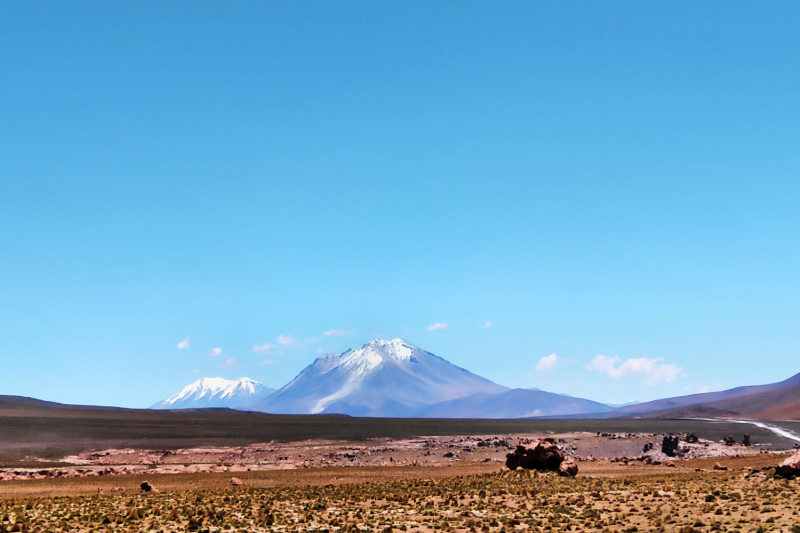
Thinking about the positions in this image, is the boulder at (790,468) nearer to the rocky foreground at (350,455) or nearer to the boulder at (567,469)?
the boulder at (567,469)

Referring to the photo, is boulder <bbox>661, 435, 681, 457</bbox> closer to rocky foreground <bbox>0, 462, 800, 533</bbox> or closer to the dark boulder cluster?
the dark boulder cluster

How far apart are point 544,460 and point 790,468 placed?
16.3m

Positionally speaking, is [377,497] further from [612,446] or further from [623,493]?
[612,446]

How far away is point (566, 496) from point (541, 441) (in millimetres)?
15910

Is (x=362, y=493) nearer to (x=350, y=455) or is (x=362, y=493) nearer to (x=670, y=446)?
(x=350, y=455)

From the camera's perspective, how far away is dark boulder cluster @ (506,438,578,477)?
4506 cm

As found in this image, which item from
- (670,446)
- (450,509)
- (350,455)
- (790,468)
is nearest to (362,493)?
(450,509)

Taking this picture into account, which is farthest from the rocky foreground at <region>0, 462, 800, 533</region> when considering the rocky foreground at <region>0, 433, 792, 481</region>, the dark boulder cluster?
the rocky foreground at <region>0, 433, 792, 481</region>

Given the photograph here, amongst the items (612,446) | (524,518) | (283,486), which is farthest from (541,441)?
(612,446)

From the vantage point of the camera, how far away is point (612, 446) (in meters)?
86.1

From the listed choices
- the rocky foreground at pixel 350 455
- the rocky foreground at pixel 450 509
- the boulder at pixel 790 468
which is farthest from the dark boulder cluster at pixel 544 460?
the boulder at pixel 790 468

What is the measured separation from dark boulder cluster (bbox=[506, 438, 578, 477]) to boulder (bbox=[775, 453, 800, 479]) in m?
13.5

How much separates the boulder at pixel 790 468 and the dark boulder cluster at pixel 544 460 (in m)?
13.5

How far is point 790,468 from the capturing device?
33812 mm
